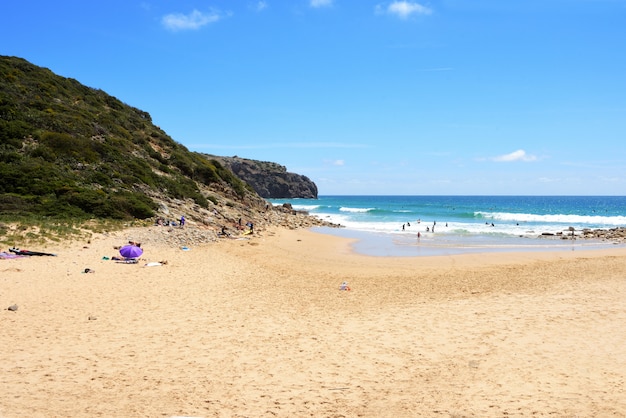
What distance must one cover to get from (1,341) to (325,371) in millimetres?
6356

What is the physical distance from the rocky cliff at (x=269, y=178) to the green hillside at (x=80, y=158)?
81956mm

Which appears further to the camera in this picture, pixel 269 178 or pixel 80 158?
pixel 269 178

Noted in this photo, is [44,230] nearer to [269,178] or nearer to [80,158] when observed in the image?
[80,158]

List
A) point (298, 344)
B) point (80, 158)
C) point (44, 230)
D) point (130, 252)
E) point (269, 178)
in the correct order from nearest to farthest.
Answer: point (298, 344) → point (130, 252) → point (44, 230) → point (80, 158) → point (269, 178)

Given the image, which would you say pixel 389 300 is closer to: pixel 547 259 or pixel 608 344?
pixel 608 344

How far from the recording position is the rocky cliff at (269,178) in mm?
130500

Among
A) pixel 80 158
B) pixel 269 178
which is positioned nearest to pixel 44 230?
pixel 80 158

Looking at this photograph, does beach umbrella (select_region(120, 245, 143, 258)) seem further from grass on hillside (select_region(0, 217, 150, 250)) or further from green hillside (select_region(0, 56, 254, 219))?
green hillside (select_region(0, 56, 254, 219))

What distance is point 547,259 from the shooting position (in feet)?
79.7

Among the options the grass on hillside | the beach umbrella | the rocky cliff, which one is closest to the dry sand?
the beach umbrella

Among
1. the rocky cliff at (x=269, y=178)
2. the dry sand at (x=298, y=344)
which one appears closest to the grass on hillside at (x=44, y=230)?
the dry sand at (x=298, y=344)

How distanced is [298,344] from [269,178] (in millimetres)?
126634

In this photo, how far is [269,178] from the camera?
442 ft

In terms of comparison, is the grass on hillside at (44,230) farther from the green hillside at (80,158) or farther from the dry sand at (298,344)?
the dry sand at (298,344)
